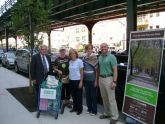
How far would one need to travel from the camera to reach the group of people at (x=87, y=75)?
6.57 m

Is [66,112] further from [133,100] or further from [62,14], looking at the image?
[62,14]

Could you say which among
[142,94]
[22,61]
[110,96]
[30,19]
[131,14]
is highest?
[131,14]

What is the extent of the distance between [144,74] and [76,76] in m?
2.14

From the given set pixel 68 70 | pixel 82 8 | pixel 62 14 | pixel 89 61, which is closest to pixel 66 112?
pixel 68 70

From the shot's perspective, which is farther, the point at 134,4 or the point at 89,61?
the point at 134,4

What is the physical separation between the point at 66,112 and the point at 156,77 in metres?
3.21

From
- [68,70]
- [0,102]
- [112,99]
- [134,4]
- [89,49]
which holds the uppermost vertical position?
[134,4]

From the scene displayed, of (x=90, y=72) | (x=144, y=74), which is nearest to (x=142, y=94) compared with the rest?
(x=144, y=74)

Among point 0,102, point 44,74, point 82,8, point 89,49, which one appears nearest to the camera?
point 89,49

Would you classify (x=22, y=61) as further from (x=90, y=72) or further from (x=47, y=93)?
(x=90, y=72)

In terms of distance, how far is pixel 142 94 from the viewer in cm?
577

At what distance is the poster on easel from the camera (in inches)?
212

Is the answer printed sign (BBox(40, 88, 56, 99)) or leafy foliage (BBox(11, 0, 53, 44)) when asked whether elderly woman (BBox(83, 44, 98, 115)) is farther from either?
leafy foliage (BBox(11, 0, 53, 44))

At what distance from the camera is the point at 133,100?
609 centimetres
